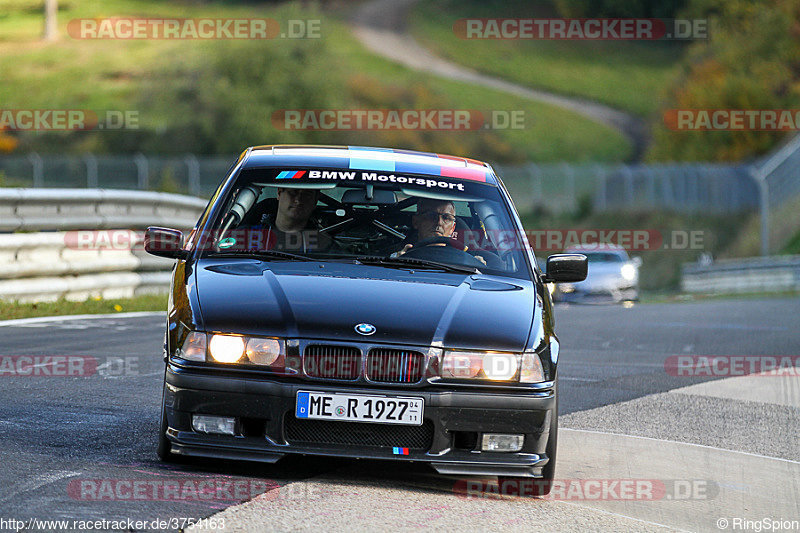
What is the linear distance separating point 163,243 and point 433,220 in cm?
144

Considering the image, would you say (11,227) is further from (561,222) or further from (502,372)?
(561,222)

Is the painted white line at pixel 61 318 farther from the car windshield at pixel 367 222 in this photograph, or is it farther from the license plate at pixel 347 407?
the license plate at pixel 347 407

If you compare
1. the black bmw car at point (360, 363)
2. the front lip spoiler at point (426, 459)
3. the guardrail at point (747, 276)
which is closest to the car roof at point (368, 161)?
the black bmw car at point (360, 363)

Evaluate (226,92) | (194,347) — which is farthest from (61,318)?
(226,92)

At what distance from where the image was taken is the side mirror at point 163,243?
696 cm

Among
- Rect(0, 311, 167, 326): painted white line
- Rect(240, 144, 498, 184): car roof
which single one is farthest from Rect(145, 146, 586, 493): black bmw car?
Rect(0, 311, 167, 326): painted white line

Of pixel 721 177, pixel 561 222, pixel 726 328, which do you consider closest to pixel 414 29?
pixel 561 222

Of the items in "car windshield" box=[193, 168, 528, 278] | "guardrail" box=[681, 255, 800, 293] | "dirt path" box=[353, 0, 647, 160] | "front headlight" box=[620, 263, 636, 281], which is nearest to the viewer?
"car windshield" box=[193, 168, 528, 278]

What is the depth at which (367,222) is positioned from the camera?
7.14m

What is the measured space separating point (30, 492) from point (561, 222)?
5085 centimetres

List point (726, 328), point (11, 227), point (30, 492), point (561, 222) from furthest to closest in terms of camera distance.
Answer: point (561, 222)
point (726, 328)
point (11, 227)
point (30, 492)

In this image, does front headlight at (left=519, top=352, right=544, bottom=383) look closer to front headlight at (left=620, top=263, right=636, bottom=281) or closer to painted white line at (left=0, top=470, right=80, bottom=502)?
painted white line at (left=0, top=470, right=80, bottom=502)

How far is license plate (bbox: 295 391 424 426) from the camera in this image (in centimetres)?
577

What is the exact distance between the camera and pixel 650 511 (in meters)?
6.19
